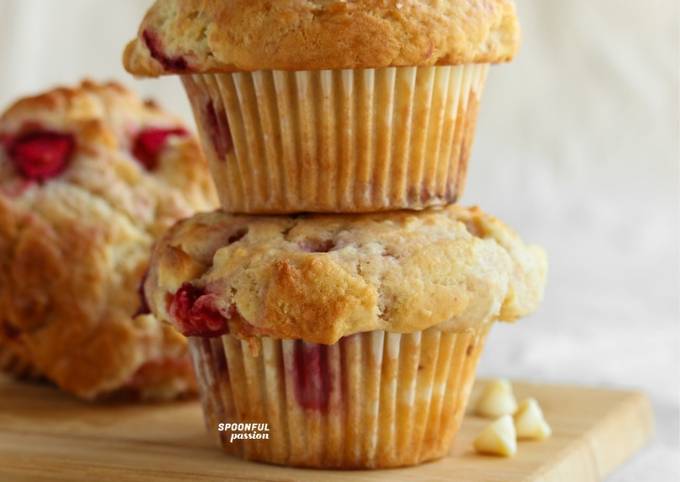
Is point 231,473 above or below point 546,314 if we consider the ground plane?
above

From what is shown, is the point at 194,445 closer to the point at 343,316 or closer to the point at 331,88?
the point at 343,316

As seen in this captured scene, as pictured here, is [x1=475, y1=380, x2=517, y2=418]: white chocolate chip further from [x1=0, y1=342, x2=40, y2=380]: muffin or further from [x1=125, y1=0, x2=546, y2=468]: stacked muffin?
[x1=0, y1=342, x2=40, y2=380]: muffin

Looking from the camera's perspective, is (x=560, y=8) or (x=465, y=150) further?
(x=560, y=8)

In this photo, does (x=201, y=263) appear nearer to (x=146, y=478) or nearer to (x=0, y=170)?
(x=146, y=478)

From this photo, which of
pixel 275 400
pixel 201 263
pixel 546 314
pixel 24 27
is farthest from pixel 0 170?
pixel 546 314

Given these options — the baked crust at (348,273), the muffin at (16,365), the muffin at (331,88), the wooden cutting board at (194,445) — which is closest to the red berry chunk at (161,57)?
the muffin at (331,88)

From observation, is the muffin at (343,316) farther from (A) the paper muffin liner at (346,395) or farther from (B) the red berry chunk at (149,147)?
(B) the red berry chunk at (149,147)

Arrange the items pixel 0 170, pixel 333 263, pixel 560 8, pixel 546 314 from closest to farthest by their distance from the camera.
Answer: pixel 333 263 < pixel 0 170 < pixel 546 314 < pixel 560 8
